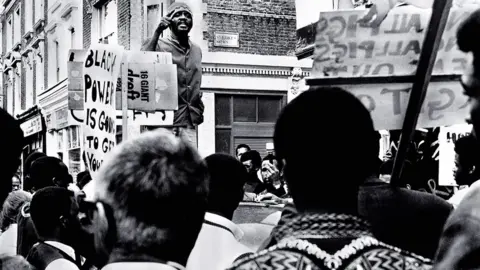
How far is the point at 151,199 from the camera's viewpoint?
2354 mm

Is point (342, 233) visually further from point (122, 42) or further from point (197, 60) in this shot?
point (122, 42)

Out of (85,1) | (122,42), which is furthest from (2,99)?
(122,42)

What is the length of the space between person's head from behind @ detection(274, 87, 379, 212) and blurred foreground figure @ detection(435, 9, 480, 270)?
0.92 ft

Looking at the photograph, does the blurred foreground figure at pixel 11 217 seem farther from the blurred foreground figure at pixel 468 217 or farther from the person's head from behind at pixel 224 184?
the blurred foreground figure at pixel 468 217

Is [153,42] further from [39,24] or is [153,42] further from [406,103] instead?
[39,24]

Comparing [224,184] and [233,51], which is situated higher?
[233,51]

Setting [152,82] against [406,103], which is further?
[152,82]

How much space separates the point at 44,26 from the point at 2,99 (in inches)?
451

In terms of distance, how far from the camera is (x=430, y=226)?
3.44 meters

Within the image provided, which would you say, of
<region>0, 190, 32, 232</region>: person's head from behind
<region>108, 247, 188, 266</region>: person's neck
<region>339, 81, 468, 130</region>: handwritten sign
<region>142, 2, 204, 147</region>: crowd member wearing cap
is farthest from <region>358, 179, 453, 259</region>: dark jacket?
<region>142, 2, 204, 147</region>: crowd member wearing cap

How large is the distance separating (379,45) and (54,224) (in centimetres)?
221

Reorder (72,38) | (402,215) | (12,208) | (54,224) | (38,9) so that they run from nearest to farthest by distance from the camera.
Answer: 1. (402,215)
2. (54,224)
3. (12,208)
4. (72,38)
5. (38,9)

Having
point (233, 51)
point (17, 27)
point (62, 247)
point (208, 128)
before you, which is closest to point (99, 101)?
point (62, 247)

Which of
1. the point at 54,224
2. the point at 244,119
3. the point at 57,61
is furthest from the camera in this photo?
the point at 57,61
